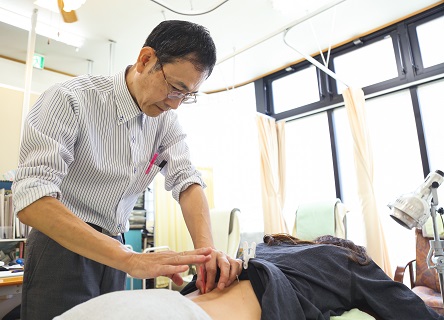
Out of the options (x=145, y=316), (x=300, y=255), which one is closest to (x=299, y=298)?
(x=300, y=255)

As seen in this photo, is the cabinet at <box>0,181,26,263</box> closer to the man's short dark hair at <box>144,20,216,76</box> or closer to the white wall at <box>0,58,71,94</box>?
the man's short dark hair at <box>144,20,216,76</box>

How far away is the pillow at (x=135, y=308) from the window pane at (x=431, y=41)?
385 centimetres

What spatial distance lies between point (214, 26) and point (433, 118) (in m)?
2.52

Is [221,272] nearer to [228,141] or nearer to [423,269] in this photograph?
[423,269]

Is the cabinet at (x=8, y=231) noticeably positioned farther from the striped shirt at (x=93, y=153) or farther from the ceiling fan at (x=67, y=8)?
the striped shirt at (x=93, y=153)

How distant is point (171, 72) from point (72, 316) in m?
0.63

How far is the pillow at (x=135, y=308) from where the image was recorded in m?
0.50

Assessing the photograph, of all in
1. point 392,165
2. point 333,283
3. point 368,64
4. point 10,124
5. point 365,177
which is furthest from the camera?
point 368,64

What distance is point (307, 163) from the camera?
14.4 feet

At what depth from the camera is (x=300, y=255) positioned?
1.07 meters

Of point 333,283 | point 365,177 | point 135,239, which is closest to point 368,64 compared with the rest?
point 365,177

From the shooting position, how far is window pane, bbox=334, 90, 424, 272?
3.46 meters

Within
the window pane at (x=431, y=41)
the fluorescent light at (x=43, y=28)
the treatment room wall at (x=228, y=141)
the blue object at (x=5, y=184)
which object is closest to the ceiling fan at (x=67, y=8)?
the blue object at (x=5, y=184)

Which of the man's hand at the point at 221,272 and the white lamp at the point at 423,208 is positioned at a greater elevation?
the white lamp at the point at 423,208
